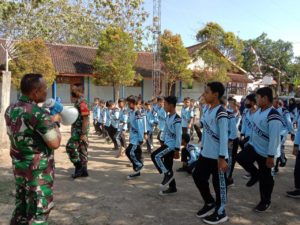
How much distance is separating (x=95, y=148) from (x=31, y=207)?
583cm

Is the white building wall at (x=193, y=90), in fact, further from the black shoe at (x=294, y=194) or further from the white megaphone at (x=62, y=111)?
the white megaphone at (x=62, y=111)

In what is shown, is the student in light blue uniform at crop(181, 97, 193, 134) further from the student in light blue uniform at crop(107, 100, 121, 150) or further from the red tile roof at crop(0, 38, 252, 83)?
the red tile roof at crop(0, 38, 252, 83)

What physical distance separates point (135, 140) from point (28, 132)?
9.99 feet

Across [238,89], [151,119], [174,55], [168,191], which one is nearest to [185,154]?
[168,191]

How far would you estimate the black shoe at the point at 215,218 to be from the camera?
10.9 feet

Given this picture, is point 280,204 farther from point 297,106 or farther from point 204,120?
point 297,106

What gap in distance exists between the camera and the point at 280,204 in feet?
13.2

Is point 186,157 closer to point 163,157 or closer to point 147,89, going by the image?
point 163,157

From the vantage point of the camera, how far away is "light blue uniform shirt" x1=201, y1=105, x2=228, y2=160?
3.13m

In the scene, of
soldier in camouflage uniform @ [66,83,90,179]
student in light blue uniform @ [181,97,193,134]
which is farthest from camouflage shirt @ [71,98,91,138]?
student in light blue uniform @ [181,97,193,134]

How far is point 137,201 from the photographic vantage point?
4.06m

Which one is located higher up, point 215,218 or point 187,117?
point 187,117

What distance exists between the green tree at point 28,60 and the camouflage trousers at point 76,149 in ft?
39.6

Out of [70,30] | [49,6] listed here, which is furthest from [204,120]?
[70,30]
